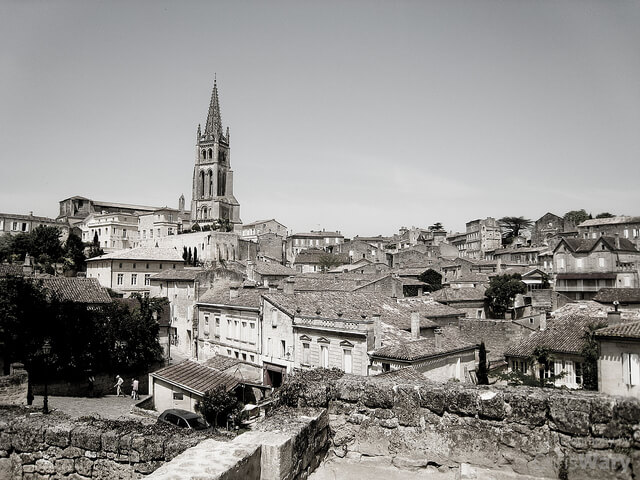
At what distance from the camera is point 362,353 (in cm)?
2339

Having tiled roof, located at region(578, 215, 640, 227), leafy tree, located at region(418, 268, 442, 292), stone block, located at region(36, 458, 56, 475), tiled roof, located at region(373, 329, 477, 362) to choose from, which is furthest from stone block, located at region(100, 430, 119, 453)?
tiled roof, located at region(578, 215, 640, 227)

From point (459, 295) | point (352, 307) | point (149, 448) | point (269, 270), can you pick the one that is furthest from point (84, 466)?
point (269, 270)

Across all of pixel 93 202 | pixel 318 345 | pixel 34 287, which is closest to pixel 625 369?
pixel 318 345

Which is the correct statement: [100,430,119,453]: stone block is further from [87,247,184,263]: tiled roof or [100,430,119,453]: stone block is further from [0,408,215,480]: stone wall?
[87,247,184,263]: tiled roof

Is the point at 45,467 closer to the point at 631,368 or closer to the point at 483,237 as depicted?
the point at 631,368

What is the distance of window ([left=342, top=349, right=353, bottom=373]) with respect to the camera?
2403 centimetres

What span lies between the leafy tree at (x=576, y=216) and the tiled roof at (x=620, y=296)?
66171 mm

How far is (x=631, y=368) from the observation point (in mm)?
17203

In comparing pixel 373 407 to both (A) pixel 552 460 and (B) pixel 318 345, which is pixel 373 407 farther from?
(B) pixel 318 345

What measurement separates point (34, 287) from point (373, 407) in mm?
25997

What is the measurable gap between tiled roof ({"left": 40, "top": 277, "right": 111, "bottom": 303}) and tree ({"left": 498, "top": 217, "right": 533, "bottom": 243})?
9573 cm

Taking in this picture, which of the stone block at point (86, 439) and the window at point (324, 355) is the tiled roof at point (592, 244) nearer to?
the window at point (324, 355)

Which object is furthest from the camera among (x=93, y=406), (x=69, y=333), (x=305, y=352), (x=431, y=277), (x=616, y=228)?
(x=616, y=228)

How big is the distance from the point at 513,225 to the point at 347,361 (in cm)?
9667
